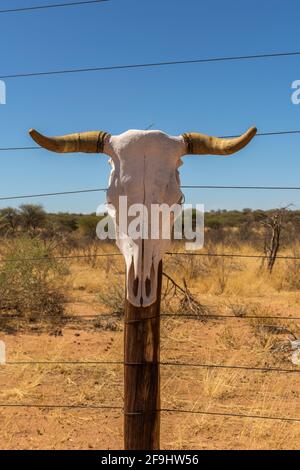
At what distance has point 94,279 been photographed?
1262cm

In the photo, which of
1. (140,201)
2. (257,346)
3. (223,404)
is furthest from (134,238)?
(257,346)

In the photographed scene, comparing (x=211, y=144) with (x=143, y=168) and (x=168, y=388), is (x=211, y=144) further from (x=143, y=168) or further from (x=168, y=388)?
(x=168, y=388)

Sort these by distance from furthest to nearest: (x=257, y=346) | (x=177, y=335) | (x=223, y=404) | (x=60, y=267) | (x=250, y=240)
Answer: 1. (x=250, y=240)
2. (x=60, y=267)
3. (x=177, y=335)
4. (x=257, y=346)
5. (x=223, y=404)

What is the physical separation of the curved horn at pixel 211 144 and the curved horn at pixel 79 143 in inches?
17.2

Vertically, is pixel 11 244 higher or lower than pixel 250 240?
lower

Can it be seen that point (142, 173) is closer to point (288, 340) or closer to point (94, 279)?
point (288, 340)

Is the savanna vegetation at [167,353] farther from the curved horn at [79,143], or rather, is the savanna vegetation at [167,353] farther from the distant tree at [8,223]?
the curved horn at [79,143]

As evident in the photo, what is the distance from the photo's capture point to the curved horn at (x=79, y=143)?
241 cm

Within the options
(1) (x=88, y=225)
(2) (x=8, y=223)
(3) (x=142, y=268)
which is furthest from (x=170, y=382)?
(1) (x=88, y=225)

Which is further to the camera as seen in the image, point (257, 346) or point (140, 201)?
point (257, 346)

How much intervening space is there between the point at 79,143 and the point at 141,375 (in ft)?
4.14

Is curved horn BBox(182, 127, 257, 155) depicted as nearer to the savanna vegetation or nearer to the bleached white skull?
the bleached white skull

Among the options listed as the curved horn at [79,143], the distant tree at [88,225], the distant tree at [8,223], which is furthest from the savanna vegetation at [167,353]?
the distant tree at [88,225]
